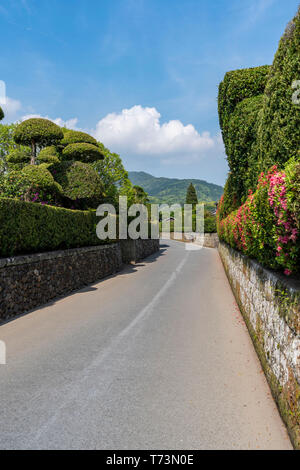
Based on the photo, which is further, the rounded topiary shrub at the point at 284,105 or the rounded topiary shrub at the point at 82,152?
the rounded topiary shrub at the point at 82,152

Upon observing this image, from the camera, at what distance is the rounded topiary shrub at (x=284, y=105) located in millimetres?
4555

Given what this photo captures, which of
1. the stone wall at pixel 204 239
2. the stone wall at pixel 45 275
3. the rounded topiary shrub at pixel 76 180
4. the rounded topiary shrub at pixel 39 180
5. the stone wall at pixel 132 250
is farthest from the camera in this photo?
the stone wall at pixel 204 239

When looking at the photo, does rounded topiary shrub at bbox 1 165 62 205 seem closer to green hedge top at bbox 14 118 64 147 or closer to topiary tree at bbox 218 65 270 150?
green hedge top at bbox 14 118 64 147

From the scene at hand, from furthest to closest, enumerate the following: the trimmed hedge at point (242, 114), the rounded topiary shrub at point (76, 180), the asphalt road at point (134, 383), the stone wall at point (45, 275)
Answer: the rounded topiary shrub at point (76, 180) → the trimmed hedge at point (242, 114) → the stone wall at point (45, 275) → the asphalt road at point (134, 383)

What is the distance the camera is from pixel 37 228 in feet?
31.5

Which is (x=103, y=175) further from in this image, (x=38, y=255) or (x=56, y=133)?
(x=38, y=255)

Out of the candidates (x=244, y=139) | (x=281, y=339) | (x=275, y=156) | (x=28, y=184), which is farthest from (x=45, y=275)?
(x=281, y=339)

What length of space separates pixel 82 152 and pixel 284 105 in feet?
47.6

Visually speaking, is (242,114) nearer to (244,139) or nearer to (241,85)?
(244,139)

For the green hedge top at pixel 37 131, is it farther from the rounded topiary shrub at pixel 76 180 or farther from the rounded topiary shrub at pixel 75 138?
the rounded topiary shrub at pixel 75 138

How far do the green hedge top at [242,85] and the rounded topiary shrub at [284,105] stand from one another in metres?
4.09

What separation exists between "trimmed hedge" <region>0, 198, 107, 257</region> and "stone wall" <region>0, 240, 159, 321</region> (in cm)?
32

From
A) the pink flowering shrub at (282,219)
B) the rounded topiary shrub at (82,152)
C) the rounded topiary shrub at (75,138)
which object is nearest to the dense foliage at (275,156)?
the pink flowering shrub at (282,219)
